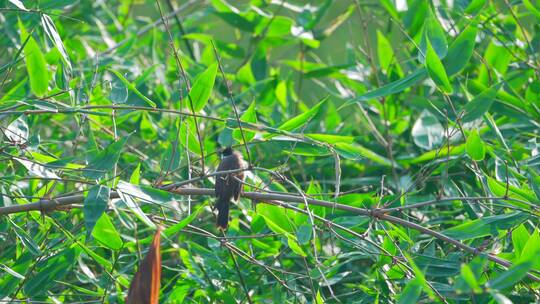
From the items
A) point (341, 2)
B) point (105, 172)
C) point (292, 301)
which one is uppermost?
point (105, 172)

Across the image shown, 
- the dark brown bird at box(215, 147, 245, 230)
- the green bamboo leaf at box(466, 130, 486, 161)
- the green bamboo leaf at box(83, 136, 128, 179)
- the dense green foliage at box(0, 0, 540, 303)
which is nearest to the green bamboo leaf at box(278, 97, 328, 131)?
the dense green foliage at box(0, 0, 540, 303)

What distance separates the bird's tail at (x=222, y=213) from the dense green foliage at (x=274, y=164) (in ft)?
0.15

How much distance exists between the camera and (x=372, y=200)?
2074 mm

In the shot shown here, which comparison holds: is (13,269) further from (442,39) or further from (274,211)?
(442,39)

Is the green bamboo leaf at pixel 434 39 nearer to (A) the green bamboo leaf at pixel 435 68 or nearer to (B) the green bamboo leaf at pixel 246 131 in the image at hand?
(A) the green bamboo leaf at pixel 435 68

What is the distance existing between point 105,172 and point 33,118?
0.80 meters

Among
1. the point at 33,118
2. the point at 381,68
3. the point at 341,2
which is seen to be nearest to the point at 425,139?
the point at 381,68

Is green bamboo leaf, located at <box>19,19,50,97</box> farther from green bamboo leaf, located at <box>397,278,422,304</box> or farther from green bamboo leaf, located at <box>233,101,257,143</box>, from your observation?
green bamboo leaf, located at <box>397,278,422,304</box>

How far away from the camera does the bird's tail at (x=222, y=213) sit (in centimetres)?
217

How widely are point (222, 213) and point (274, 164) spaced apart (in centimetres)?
58

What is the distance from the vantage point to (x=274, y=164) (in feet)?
9.18

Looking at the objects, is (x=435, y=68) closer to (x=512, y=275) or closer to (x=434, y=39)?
(x=434, y=39)

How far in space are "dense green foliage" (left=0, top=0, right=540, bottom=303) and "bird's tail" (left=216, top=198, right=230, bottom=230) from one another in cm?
5

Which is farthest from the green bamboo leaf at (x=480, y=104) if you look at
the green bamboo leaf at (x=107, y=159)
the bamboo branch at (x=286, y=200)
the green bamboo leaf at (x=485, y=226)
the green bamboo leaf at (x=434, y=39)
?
the green bamboo leaf at (x=107, y=159)
